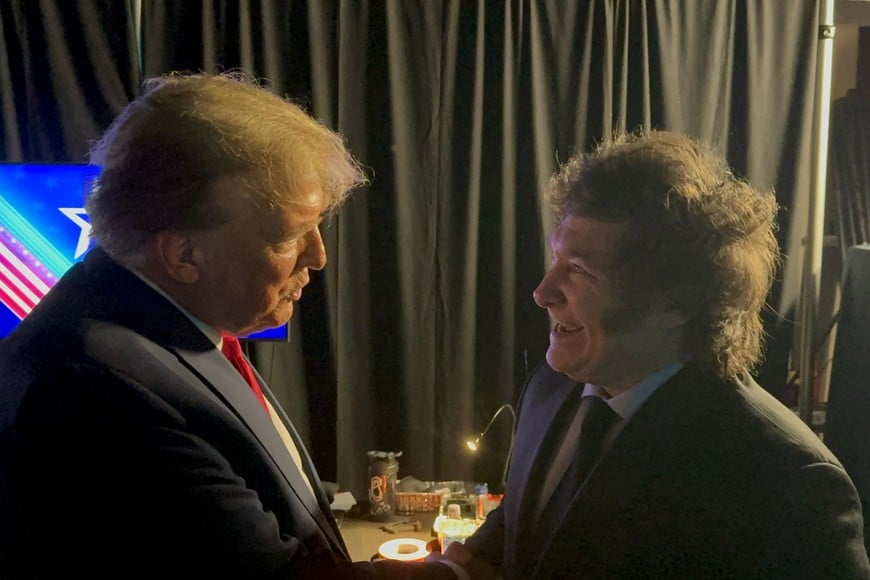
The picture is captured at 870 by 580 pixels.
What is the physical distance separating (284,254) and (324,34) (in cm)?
160

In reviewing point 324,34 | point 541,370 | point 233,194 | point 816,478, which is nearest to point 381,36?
point 324,34

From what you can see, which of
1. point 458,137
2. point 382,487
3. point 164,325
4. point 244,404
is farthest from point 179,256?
point 458,137

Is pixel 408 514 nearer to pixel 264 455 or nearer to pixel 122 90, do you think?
pixel 264 455

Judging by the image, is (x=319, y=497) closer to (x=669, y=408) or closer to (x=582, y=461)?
(x=582, y=461)

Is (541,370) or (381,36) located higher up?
(381,36)

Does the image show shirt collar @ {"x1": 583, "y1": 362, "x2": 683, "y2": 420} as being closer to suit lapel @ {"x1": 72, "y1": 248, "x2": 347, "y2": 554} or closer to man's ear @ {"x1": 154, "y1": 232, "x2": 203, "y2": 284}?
suit lapel @ {"x1": 72, "y1": 248, "x2": 347, "y2": 554}

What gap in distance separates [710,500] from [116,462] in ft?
2.72

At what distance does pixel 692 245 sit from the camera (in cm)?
117

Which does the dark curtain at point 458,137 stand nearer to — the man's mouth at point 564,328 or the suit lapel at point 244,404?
the man's mouth at point 564,328

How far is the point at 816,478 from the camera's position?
1.04 meters

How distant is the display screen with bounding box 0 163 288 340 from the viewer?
7.29ft

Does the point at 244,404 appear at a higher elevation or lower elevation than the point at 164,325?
lower

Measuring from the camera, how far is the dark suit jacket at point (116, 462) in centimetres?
88

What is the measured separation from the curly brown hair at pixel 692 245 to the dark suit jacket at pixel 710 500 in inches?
3.5
